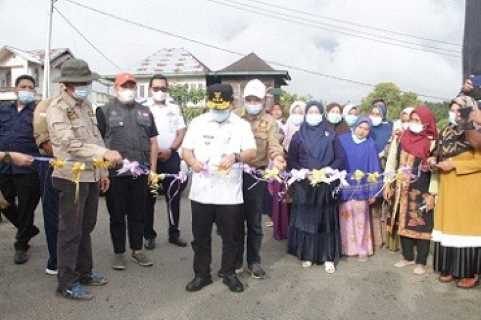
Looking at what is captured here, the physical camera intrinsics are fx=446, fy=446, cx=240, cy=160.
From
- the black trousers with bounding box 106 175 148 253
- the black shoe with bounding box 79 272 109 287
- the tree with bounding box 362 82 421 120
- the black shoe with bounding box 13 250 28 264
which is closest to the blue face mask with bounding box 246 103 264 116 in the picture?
the black trousers with bounding box 106 175 148 253

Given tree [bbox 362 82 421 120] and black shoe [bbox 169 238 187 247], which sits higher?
tree [bbox 362 82 421 120]

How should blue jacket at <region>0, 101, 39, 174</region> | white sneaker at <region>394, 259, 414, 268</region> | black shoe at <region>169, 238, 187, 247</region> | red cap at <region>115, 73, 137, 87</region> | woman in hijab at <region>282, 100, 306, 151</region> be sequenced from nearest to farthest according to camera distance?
red cap at <region>115, 73, 137, 87</region> < blue jacket at <region>0, 101, 39, 174</region> < white sneaker at <region>394, 259, 414, 268</region> < black shoe at <region>169, 238, 187, 247</region> < woman in hijab at <region>282, 100, 306, 151</region>

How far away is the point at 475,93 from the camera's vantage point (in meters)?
4.64

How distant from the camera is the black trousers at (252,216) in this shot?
4.59m

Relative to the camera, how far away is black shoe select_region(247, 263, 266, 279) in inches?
184

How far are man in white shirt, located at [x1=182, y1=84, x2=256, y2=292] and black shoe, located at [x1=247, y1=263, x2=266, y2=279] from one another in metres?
0.42

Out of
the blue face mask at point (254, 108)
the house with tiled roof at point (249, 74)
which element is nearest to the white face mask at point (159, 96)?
the blue face mask at point (254, 108)

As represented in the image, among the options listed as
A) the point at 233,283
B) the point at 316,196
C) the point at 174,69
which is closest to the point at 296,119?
the point at 316,196

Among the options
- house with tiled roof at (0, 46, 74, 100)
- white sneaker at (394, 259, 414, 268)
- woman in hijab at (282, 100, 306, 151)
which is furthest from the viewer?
house with tiled roof at (0, 46, 74, 100)

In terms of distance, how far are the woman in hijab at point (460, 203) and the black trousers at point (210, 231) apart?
2.09 m

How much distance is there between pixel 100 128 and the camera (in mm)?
4828

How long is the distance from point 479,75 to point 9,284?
5.20 m

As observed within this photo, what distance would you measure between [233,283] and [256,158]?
130 cm

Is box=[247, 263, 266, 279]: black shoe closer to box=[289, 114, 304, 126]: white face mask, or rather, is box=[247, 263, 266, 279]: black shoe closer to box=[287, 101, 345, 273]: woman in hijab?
box=[287, 101, 345, 273]: woman in hijab
